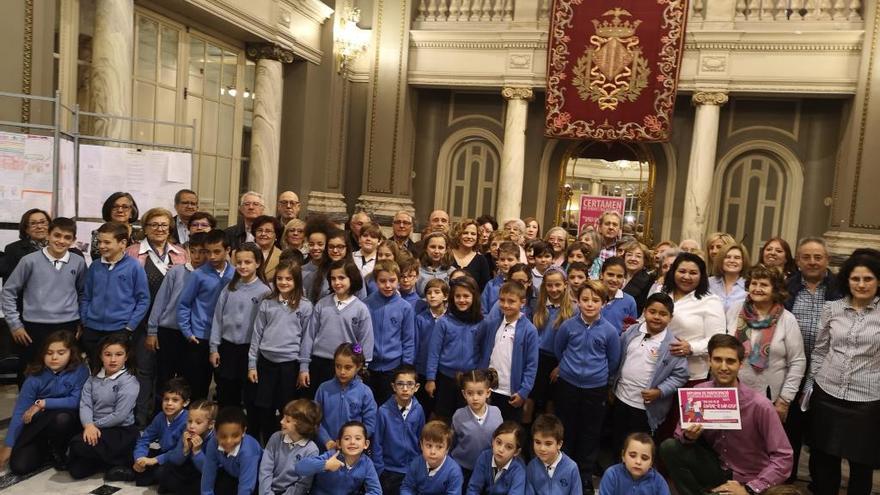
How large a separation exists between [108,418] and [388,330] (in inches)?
63.7

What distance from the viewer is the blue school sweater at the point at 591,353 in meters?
3.62

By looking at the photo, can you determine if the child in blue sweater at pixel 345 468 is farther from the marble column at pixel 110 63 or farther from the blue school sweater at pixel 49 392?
the marble column at pixel 110 63

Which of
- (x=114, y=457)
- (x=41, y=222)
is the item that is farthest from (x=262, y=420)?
(x=41, y=222)

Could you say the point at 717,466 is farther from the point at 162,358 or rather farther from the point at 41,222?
the point at 41,222

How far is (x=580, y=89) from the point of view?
29.3 ft

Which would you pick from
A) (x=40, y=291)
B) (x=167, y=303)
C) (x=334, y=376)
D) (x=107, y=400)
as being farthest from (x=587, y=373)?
(x=40, y=291)

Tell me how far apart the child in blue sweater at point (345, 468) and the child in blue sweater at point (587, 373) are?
1199 millimetres

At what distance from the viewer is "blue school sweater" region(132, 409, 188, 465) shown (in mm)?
3512

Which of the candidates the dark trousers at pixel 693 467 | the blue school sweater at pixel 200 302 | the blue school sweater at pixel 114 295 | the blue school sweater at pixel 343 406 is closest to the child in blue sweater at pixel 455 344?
the blue school sweater at pixel 343 406

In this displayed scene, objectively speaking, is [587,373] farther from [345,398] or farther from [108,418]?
[108,418]

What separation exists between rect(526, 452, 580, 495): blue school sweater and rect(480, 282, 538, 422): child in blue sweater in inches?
23.6

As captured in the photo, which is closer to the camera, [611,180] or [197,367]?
[197,367]

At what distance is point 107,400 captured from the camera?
11.8 feet

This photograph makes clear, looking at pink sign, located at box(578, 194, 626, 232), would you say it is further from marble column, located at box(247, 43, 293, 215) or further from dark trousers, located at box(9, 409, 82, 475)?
dark trousers, located at box(9, 409, 82, 475)
